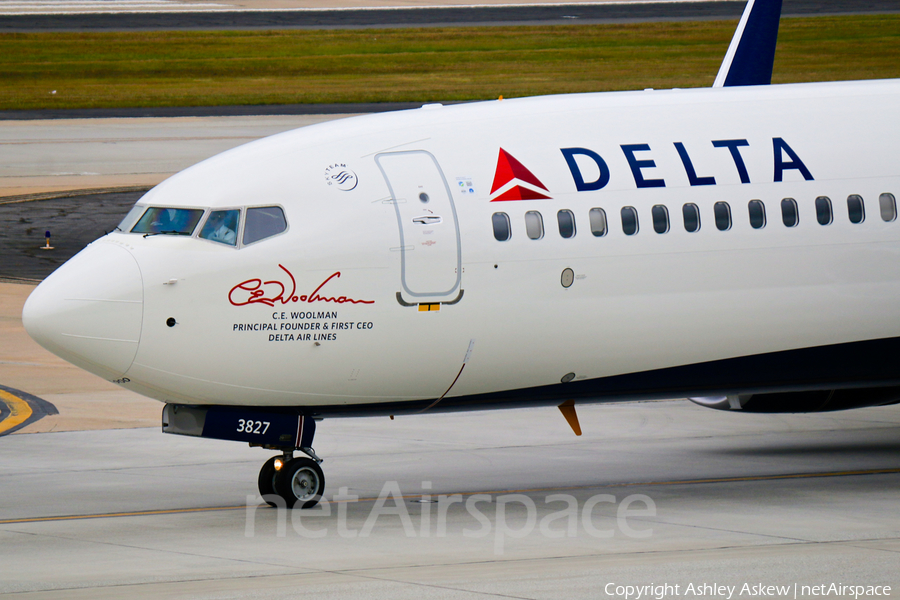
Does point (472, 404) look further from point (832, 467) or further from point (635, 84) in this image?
point (635, 84)

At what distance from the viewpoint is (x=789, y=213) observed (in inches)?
699

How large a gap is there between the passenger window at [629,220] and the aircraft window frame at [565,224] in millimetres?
649

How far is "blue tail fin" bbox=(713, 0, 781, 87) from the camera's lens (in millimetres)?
25062

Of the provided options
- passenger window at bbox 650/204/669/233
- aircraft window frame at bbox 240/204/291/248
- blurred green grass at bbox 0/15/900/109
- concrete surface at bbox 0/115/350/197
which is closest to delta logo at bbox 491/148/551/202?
passenger window at bbox 650/204/669/233

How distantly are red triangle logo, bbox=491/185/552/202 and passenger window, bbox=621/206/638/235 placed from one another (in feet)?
3.43

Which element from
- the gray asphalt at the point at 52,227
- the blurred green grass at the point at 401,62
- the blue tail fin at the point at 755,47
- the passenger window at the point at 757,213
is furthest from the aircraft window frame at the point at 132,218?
the blurred green grass at the point at 401,62

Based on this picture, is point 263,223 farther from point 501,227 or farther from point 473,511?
point 473,511

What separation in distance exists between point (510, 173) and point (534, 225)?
2.27 feet

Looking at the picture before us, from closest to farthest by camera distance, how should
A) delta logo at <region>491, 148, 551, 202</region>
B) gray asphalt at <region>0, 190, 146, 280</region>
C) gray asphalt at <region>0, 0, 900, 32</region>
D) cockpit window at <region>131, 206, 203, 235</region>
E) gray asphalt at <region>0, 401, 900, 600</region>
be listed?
gray asphalt at <region>0, 401, 900, 600</region>
cockpit window at <region>131, 206, 203, 235</region>
delta logo at <region>491, 148, 551, 202</region>
gray asphalt at <region>0, 190, 146, 280</region>
gray asphalt at <region>0, 0, 900, 32</region>

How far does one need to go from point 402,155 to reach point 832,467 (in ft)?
26.5

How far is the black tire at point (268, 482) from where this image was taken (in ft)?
55.4

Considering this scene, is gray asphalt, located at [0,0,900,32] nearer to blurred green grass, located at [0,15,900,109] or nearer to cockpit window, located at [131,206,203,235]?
blurred green grass, located at [0,15,900,109]

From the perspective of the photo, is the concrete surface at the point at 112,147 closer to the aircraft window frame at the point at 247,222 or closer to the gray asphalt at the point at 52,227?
the gray asphalt at the point at 52,227

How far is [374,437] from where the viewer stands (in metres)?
23.1
